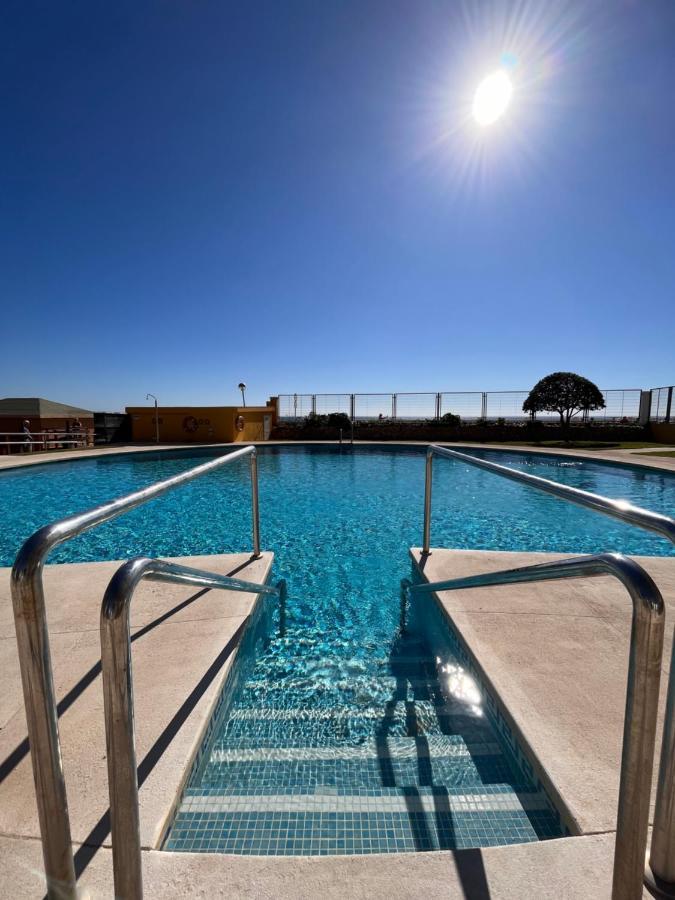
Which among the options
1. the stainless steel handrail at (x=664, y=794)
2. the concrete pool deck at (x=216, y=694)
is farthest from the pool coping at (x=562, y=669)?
the stainless steel handrail at (x=664, y=794)

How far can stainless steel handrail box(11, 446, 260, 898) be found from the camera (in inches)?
25.7

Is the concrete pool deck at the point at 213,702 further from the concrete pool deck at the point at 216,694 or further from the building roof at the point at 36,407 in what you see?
the building roof at the point at 36,407

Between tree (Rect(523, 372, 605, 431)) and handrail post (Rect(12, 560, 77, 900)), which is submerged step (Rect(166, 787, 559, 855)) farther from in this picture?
tree (Rect(523, 372, 605, 431))

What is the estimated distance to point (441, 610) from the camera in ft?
8.04

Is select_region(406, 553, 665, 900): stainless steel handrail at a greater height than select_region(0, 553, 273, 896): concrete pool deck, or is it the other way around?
select_region(406, 553, 665, 900): stainless steel handrail

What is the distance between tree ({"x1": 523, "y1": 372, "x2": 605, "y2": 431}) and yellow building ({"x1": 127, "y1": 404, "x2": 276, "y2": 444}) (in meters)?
14.2

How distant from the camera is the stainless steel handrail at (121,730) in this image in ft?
2.20

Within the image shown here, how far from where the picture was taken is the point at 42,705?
0.68m

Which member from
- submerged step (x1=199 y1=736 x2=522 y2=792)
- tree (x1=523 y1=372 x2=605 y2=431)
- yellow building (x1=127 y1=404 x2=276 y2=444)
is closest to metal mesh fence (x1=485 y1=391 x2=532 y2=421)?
tree (x1=523 y1=372 x2=605 y2=431)

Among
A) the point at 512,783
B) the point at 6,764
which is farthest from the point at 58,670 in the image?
the point at 512,783

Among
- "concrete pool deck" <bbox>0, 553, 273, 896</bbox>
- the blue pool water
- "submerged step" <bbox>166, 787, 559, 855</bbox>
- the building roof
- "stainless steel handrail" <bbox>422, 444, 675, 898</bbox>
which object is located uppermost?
the building roof

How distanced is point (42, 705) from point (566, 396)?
20.6 meters

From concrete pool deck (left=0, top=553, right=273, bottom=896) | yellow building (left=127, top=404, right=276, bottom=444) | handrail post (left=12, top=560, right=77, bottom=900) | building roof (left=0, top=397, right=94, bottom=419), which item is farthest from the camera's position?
building roof (left=0, top=397, right=94, bottom=419)

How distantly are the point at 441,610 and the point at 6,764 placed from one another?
7.12 ft
